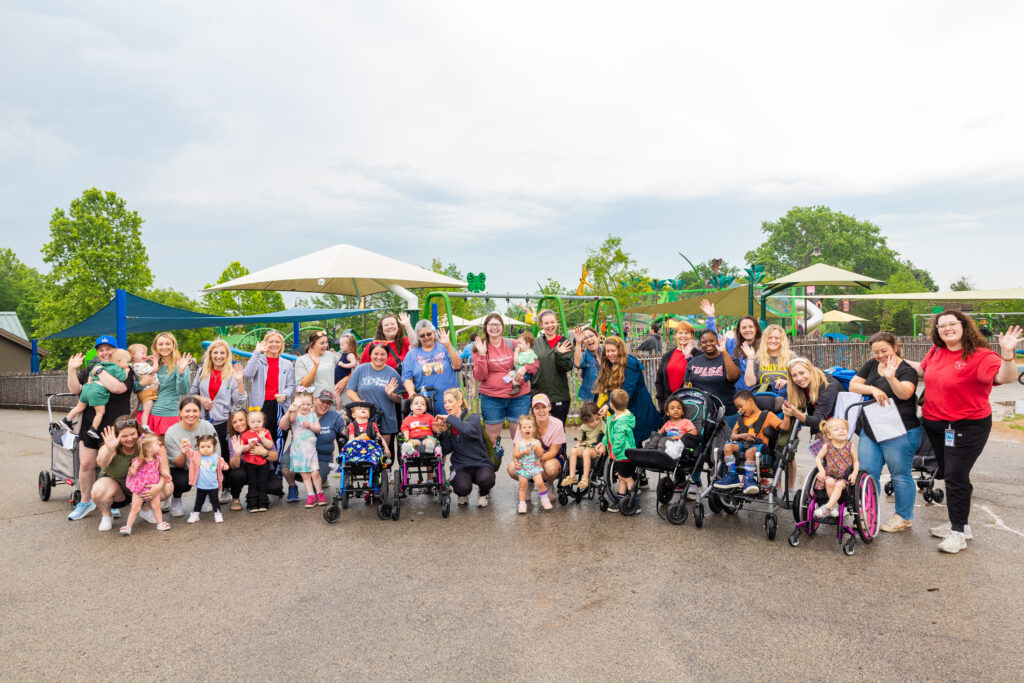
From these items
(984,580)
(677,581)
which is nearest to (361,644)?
(677,581)

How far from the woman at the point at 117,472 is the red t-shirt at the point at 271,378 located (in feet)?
3.91

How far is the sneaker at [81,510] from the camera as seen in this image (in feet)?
20.9

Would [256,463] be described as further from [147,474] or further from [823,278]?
[823,278]

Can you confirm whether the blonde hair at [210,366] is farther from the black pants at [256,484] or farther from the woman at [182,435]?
the black pants at [256,484]

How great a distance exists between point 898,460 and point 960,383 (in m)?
0.77

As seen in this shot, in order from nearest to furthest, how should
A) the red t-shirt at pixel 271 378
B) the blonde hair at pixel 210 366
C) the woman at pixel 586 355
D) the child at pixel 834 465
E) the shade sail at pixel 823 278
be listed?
the child at pixel 834 465
the blonde hair at pixel 210 366
the red t-shirt at pixel 271 378
the woman at pixel 586 355
the shade sail at pixel 823 278

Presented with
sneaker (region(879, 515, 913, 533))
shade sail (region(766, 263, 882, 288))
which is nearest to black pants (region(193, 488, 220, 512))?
sneaker (region(879, 515, 913, 533))

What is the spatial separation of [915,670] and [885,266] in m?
86.8

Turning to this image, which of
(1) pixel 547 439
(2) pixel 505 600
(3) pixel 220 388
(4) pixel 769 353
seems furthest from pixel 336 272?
(2) pixel 505 600

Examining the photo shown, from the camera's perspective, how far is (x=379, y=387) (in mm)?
6855

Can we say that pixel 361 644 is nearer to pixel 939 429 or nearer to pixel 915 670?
pixel 915 670

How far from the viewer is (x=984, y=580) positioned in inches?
175

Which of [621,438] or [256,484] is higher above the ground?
[621,438]

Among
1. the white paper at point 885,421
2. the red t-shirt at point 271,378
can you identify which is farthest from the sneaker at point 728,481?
the red t-shirt at point 271,378
